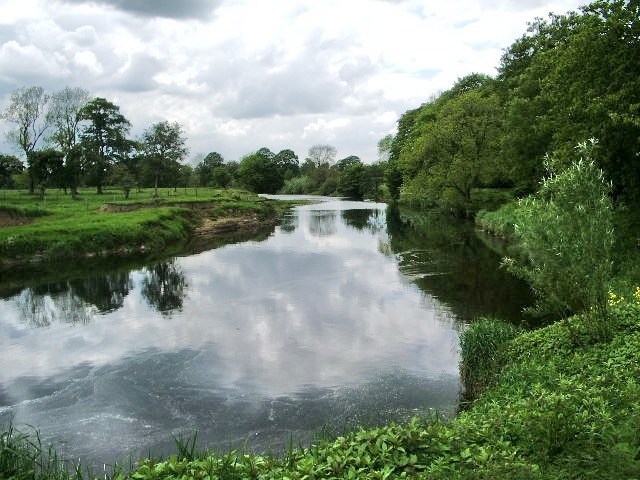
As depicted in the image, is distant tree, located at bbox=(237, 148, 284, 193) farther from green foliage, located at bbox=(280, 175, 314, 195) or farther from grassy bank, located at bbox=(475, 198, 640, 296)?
grassy bank, located at bbox=(475, 198, 640, 296)

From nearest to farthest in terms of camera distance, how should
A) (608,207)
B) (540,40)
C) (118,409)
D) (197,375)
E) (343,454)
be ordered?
(343,454) < (608,207) < (118,409) < (197,375) < (540,40)

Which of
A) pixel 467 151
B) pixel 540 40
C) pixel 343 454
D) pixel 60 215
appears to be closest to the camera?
pixel 343 454

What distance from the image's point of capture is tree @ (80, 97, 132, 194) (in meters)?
74.6

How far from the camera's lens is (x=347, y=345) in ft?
61.1

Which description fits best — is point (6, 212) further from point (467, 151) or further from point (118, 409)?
point (467, 151)

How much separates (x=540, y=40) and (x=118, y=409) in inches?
1724

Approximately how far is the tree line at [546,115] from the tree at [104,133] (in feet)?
141

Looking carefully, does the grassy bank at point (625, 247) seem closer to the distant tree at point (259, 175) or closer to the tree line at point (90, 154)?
the tree line at point (90, 154)

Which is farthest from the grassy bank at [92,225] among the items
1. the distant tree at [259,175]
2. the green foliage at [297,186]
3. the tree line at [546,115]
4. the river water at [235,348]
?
the green foliage at [297,186]

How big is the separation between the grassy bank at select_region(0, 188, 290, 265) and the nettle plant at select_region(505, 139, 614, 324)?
35834 millimetres

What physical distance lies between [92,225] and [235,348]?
98.8 feet

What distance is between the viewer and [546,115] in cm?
3381

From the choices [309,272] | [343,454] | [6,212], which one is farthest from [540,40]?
[6,212]

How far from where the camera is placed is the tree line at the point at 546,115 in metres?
25.8
